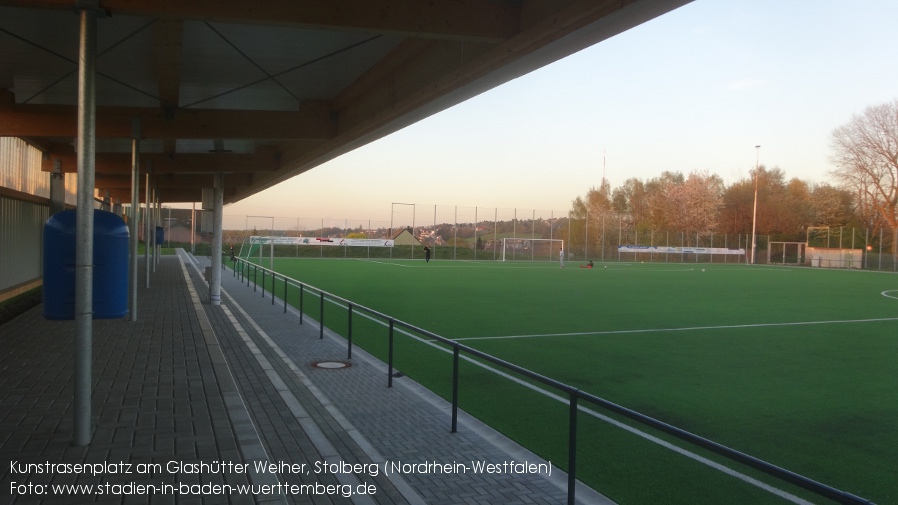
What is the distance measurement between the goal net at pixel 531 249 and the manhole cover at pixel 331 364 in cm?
4944

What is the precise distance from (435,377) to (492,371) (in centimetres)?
84

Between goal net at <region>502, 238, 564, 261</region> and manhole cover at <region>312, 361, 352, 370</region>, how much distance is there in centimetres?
4944

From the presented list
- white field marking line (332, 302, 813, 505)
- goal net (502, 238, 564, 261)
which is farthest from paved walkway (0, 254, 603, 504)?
goal net (502, 238, 564, 261)

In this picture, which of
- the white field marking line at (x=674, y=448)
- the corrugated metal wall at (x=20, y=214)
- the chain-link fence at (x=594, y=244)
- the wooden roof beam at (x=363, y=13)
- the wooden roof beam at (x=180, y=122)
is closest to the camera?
the wooden roof beam at (x=363, y=13)

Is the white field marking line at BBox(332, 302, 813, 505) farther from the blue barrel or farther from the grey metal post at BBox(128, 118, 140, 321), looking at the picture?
the grey metal post at BBox(128, 118, 140, 321)

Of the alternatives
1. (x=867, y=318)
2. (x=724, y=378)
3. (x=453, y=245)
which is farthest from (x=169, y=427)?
(x=453, y=245)

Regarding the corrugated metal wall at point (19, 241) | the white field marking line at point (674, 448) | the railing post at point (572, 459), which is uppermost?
the corrugated metal wall at point (19, 241)

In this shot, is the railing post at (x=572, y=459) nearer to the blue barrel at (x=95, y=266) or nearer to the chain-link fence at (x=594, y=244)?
the blue barrel at (x=95, y=266)

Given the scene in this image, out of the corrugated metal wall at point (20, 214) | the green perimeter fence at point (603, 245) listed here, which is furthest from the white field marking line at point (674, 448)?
the green perimeter fence at point (603, 245)

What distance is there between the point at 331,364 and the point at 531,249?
5284cm

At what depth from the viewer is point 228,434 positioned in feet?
17.6

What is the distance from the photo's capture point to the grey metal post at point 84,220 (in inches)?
196

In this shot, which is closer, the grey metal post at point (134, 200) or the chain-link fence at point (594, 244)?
the grey metal post at point (134, 200)

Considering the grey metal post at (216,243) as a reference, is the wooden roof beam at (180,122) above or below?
above
